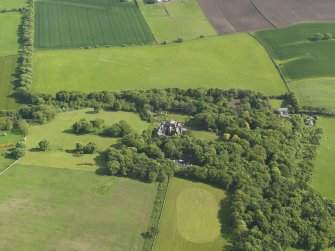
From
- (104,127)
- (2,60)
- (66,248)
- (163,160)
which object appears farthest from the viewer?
(2,60)

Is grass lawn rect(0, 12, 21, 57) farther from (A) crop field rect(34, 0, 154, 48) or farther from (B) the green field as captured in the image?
(B) the green field

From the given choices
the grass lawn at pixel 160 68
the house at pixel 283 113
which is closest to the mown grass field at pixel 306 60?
the grass lawn at pixel 160 68

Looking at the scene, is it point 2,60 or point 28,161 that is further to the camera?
point 2,60

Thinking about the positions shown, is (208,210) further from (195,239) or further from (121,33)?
(121,33)

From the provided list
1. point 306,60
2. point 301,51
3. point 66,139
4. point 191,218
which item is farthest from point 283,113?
point 66,139

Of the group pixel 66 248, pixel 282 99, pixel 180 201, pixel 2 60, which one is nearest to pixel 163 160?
pixel 180 201

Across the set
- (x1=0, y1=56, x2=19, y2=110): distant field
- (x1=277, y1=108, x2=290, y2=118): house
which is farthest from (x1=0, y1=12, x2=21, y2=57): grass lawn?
(x1=277, y1=108, x2=290, y2=118): house

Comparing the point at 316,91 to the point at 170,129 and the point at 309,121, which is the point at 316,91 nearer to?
the point at 309,121
